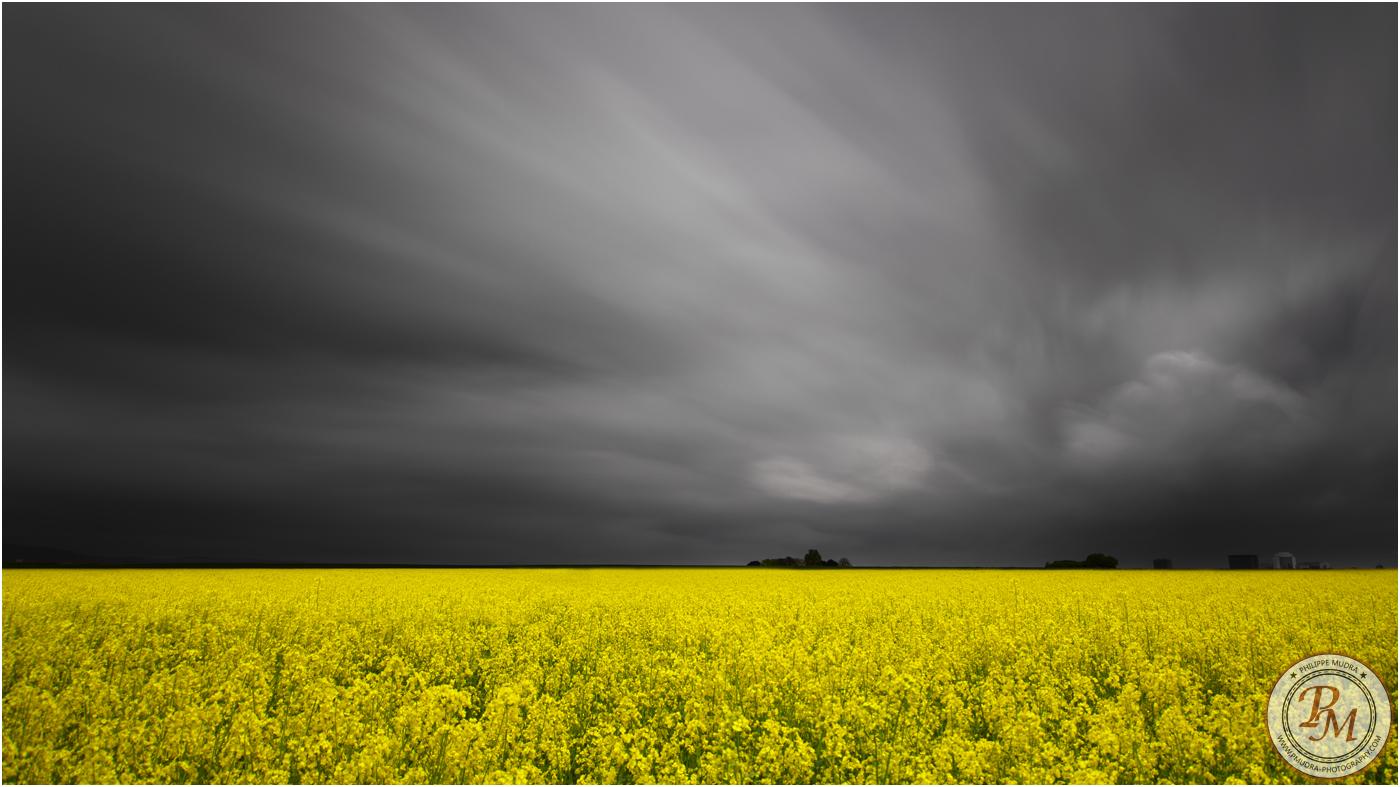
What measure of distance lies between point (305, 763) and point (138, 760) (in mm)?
1917

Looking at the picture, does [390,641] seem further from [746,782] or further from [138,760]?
[746,782]

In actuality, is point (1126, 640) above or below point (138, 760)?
above

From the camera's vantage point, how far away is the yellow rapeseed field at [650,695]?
6637 mm

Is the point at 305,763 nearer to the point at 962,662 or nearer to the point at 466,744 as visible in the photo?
the point at 466,744

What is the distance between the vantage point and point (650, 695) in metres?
8.91

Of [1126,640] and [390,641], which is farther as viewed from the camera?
[390,641]

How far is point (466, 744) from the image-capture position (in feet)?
21.2

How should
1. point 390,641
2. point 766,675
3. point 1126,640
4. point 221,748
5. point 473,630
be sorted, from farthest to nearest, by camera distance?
point 473,630, point 390,641, point 1126,640, point 766,675, point 221,748

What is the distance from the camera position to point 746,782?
21.5 ft

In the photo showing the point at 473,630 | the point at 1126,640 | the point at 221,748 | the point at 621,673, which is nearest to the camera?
the point at 221,748

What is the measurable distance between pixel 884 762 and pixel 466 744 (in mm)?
4440

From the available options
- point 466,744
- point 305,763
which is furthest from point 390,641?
point 466,744

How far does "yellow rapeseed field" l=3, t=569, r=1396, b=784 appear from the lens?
6.64 metres

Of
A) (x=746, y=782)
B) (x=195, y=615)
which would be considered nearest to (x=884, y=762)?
(x=746, y=782)
